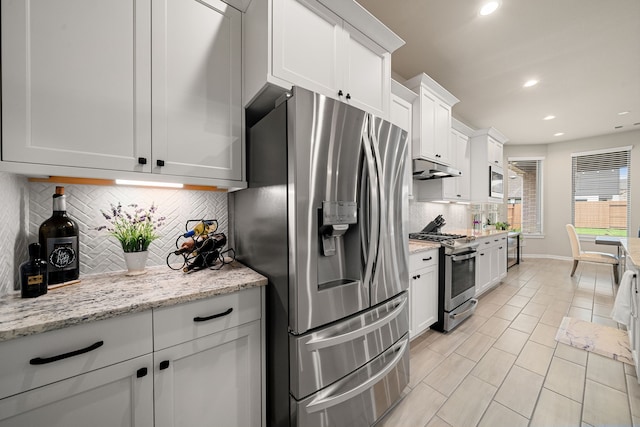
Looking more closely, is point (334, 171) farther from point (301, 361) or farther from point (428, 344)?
point (428, 344)

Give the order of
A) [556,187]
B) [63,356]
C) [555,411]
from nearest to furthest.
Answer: [63,356] → [555,411] → [556,187]

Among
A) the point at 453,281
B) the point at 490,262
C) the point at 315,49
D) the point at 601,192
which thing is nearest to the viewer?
the point at 315,49

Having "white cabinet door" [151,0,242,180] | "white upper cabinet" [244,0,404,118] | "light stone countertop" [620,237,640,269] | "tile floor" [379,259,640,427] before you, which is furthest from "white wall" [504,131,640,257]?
"white cabinet door" [151,0,242,180]

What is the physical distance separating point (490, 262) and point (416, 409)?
289cm

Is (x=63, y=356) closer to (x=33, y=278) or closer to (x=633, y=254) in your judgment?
(x=33, y=278)

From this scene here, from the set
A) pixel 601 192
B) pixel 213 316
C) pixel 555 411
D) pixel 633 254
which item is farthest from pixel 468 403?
pixel 601 192

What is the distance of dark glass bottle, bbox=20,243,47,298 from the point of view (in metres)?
0.92

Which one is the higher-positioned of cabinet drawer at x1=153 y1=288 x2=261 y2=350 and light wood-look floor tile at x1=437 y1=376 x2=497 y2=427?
cabinet drawer at x1=153 y1=288 x2=261 y2=350

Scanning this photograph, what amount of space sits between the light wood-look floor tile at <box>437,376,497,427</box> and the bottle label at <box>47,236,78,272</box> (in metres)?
2.27

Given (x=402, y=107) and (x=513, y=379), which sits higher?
(x=402, y=107)

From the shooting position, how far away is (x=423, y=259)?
2.22 metres

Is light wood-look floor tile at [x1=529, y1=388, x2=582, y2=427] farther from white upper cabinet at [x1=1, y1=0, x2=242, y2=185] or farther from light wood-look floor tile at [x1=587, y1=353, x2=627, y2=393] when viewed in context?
white upper cabinet at [x1=1, y1=0, x2=242, y2=185]

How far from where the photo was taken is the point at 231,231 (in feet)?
5.87

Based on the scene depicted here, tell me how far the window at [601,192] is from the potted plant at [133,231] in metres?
8.87
